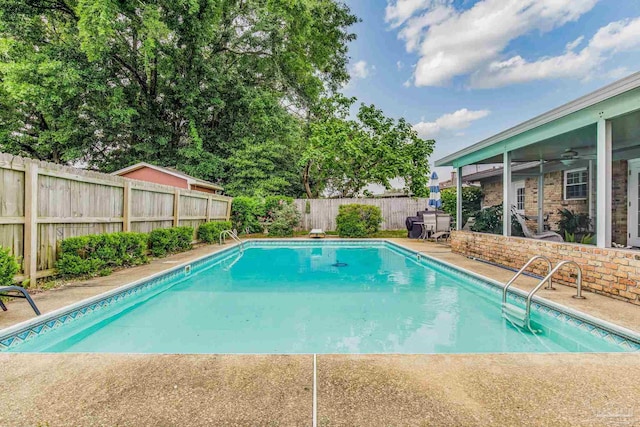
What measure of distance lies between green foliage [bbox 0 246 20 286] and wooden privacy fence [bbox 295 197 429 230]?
476 inches

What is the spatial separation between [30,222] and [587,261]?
26.2 ft

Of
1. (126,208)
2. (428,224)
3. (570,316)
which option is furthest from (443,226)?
(126,208)

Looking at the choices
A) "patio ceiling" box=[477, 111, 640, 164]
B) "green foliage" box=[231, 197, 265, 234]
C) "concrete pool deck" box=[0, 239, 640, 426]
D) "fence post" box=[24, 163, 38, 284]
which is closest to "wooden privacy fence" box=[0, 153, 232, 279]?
"fence post" box=[24, 163, 38, 284]

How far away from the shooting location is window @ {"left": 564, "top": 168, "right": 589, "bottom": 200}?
9414 mm

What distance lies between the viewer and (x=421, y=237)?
1235 centimetres

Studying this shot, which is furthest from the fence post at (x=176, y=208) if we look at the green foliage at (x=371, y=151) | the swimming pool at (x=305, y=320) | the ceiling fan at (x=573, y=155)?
the ceiling fan at (x=573, y=155)

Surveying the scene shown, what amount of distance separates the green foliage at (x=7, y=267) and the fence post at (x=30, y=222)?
511 millimetres

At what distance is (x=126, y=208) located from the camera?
684 centimetres

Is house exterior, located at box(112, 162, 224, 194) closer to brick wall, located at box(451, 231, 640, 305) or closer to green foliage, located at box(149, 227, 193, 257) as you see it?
green foliage, located at box(149, 227, 193, 257)

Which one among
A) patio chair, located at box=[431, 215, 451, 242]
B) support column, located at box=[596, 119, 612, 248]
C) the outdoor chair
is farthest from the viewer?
the outdoor chair

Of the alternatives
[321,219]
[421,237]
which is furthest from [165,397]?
[321,219]

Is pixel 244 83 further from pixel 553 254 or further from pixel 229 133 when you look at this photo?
pixel 553 254

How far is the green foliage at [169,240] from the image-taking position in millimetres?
7629

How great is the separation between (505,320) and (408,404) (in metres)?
2.74
